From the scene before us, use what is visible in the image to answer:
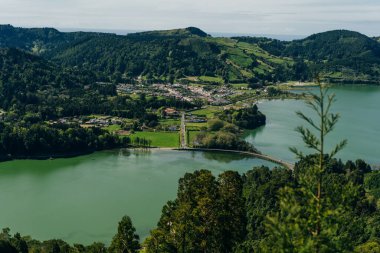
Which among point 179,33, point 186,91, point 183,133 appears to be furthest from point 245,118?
point 179,33

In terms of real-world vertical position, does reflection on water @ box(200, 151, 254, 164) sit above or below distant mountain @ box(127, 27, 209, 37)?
below

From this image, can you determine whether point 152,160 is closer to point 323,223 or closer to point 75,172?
point 75,172

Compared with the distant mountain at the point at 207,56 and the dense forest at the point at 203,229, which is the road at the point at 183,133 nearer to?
the dense forest at the point at 203,229

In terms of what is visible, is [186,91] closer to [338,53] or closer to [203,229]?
[203,229]

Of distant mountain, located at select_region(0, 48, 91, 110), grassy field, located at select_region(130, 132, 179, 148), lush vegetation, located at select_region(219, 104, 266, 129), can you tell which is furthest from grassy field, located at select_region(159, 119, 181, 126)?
distant mountain, located at select_region(0, 48, 91, 110)

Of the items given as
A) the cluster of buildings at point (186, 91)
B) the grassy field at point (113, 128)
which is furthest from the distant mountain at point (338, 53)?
the grassy field at point (113, 128)

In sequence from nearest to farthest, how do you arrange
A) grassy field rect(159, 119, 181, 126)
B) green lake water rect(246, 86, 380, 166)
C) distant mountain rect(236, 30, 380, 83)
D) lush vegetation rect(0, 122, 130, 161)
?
lush vegetation rect(0, 122, 130, 161), green lake water rect(246, 86, 380, 166), grassy field rect(159, 119, 181, 126), distant mountain rect(236, 30, 380, 83)

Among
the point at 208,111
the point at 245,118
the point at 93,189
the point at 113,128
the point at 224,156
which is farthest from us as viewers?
the point at 208,111

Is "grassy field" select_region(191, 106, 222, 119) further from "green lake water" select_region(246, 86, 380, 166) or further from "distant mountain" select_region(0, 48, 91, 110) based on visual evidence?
"distant mountain" select_region(0, 48, 91, 110)
